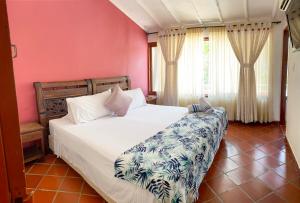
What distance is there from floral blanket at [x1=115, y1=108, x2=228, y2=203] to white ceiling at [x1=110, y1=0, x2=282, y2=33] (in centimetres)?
257

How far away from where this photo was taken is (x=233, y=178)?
2.57 m

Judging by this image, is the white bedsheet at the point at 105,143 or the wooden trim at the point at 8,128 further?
the white bedsheet at the point at 105,143

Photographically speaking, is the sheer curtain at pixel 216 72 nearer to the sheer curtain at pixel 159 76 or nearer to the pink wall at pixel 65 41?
the sheer curtain at pixel 159 76

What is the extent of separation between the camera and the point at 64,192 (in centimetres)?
234

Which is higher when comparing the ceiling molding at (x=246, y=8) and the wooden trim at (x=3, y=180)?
the ceiling molding at (x=246, y=8)

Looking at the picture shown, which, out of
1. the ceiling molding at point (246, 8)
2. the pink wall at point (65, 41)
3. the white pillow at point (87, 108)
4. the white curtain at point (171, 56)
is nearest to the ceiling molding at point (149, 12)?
the white curtain at point (171, 56)

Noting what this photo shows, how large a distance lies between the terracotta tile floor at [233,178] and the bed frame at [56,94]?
618mm

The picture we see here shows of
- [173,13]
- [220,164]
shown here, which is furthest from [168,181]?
[173,13]

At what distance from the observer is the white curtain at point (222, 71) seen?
4879mm

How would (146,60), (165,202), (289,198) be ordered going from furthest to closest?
(146,60), (289,198), (165,202)

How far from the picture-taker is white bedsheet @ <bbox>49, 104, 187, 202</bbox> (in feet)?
6.40

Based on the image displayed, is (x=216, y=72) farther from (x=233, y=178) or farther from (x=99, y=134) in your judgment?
(x=99, y=134)

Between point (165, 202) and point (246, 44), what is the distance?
161 inches

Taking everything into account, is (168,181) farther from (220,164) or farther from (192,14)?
(192,14)
